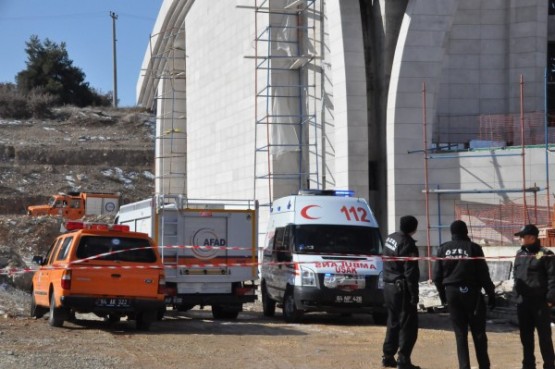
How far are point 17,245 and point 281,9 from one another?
17.5 meters

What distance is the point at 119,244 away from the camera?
Answer: 16.5 metres

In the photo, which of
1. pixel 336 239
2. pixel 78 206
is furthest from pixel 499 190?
pixel 78 206

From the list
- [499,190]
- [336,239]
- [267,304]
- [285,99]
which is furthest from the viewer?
[285,99]

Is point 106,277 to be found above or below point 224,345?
above

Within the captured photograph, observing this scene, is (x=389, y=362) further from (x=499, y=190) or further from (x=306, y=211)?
(x=499, y=190)

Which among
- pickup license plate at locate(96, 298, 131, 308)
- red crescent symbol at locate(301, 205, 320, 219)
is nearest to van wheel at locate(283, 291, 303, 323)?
red crescent symbol at locate(301, 205, 320, 219)

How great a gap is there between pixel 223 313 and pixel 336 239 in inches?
118

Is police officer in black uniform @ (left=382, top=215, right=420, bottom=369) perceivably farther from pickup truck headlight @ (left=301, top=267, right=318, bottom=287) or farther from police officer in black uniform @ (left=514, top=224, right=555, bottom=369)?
pickup truck headlight @ (left=301, top=267, right=318, bottom=287)

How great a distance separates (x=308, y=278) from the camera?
18.2 meters

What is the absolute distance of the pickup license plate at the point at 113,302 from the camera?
51.8 feet

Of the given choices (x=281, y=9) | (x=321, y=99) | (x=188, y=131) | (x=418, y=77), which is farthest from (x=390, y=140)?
(x=188, y=131)

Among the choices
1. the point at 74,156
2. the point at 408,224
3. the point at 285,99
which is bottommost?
the point at 408,224

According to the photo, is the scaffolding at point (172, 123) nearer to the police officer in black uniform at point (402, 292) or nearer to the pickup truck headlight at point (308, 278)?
the pickup truck headlight at point (308, 278)

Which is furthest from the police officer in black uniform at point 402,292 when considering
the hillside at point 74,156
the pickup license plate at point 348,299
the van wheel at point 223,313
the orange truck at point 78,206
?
the hillside at point 74,156
